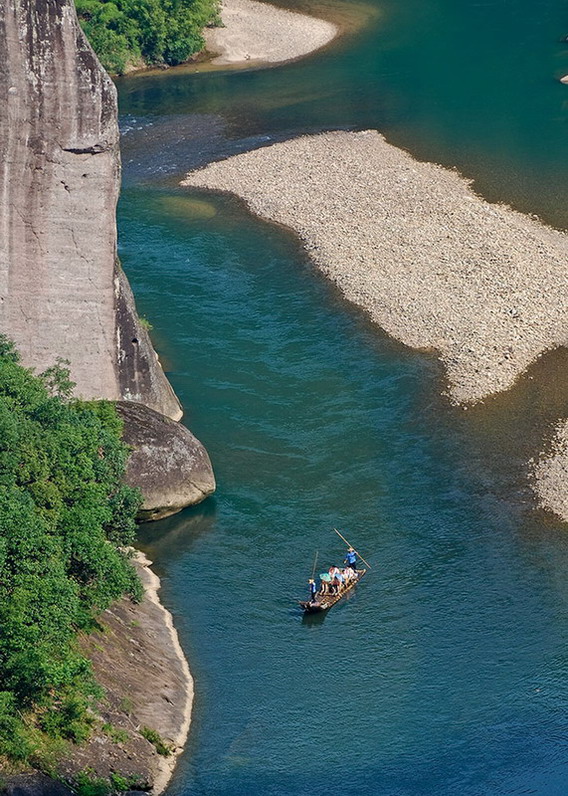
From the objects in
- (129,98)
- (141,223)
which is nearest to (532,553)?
(141,223)

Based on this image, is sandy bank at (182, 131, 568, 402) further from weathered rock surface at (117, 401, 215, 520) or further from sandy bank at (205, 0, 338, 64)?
sandy bank at (205, 0, 338, 64)

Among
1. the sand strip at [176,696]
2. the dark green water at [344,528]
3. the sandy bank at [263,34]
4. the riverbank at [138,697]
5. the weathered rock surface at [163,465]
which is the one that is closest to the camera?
the riverbank at [138,697]

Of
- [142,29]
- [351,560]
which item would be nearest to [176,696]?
[351,560]

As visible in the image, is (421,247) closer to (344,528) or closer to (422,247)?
(422,247)

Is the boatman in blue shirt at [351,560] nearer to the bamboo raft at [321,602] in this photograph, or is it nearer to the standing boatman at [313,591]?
the bamboo raft at [321,602]

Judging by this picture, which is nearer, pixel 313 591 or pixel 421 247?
pixel 313 591

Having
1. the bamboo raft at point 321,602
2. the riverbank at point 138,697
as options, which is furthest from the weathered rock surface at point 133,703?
the bamboo raft at point 321,602
